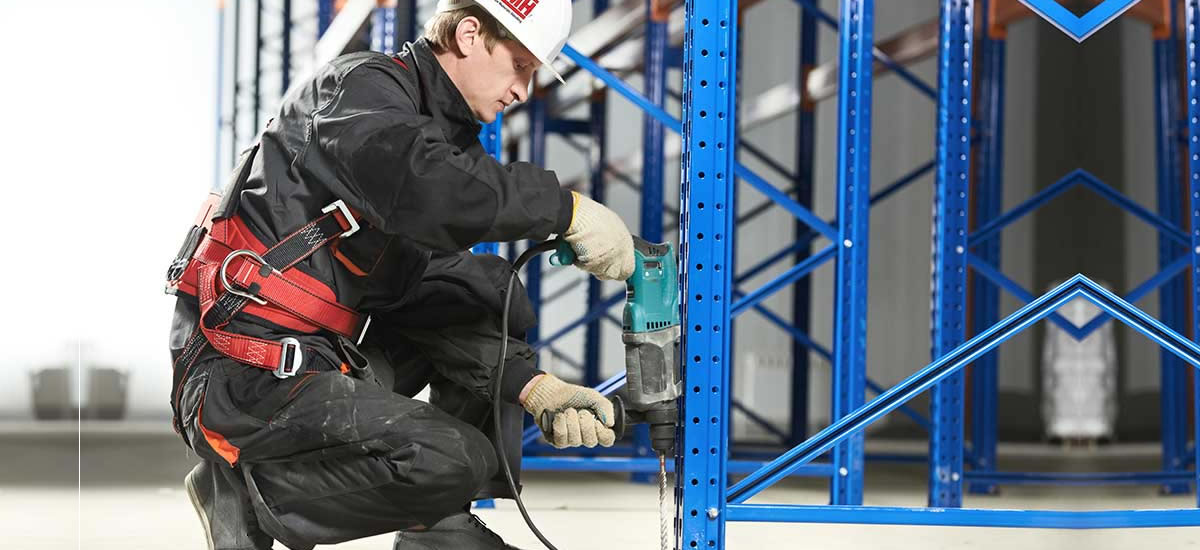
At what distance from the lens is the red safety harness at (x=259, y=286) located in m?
2.93

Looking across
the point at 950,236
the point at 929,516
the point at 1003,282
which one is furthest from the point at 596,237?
the point at 1003,282

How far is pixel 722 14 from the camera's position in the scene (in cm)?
305

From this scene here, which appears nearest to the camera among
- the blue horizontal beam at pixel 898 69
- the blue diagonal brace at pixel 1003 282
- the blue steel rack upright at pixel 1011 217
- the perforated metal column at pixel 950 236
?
the perforated metal column at pixel 950 236

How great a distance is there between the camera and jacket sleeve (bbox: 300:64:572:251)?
276 cm

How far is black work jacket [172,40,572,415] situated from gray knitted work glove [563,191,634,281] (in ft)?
0.13

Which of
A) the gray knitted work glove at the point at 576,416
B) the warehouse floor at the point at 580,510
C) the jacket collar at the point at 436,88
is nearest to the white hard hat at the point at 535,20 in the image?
the jacket collar at the point at 436,88

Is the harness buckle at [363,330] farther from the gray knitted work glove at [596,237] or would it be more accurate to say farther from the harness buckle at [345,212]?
the gray knitted work glove at [596,237]

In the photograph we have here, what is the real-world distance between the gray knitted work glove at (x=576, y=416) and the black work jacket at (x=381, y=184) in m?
0.48

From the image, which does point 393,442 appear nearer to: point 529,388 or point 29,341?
point 529,388

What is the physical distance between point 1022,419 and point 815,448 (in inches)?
440

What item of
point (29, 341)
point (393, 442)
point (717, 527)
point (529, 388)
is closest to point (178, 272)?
point (393, 442)

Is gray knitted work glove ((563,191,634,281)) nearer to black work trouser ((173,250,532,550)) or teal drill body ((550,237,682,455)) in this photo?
teal drill body ((550,237,682,455))

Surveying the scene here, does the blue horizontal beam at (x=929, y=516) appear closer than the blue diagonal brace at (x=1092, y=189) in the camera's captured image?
Yes

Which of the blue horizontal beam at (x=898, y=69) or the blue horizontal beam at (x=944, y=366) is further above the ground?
the blue horizontal beam at (x=898, y=69)
